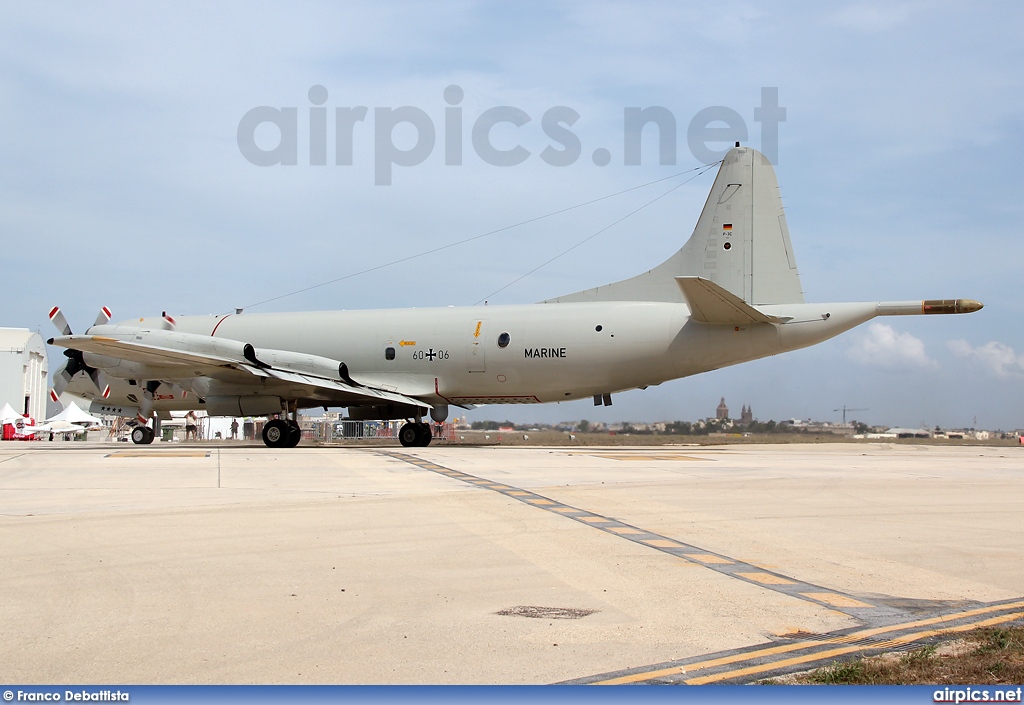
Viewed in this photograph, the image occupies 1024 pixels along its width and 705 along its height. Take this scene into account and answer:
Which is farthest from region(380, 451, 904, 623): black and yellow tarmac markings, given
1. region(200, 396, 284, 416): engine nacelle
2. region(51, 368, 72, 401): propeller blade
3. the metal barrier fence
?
the metal barrier fence

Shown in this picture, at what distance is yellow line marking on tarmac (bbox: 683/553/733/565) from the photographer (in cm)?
912

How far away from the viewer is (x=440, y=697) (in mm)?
4098

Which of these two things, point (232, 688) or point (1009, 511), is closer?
point (232, 688)

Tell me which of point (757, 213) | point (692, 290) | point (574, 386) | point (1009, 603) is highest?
point (757, 213)

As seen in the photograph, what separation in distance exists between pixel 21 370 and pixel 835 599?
314 feet

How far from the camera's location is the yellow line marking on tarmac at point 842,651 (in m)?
5.23

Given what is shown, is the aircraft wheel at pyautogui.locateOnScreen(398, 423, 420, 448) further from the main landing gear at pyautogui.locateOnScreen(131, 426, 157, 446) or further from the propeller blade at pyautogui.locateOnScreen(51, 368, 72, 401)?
the propeller blade at pyautogui.locateOnScreen(51, 368, 72, 401)

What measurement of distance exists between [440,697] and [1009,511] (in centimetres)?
1182

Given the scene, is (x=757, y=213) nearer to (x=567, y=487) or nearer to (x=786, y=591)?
(x=567, y=487)

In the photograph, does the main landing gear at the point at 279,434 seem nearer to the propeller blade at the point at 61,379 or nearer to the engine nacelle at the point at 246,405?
the engine nacelle at the point at 246,405

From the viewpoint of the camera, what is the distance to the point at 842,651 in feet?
19.0

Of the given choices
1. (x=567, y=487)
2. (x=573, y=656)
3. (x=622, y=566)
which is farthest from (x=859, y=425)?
(x=573, y=656)

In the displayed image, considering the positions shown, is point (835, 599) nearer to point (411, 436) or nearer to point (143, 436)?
point (411, 436)

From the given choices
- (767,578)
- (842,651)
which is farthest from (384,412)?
(842,651)
